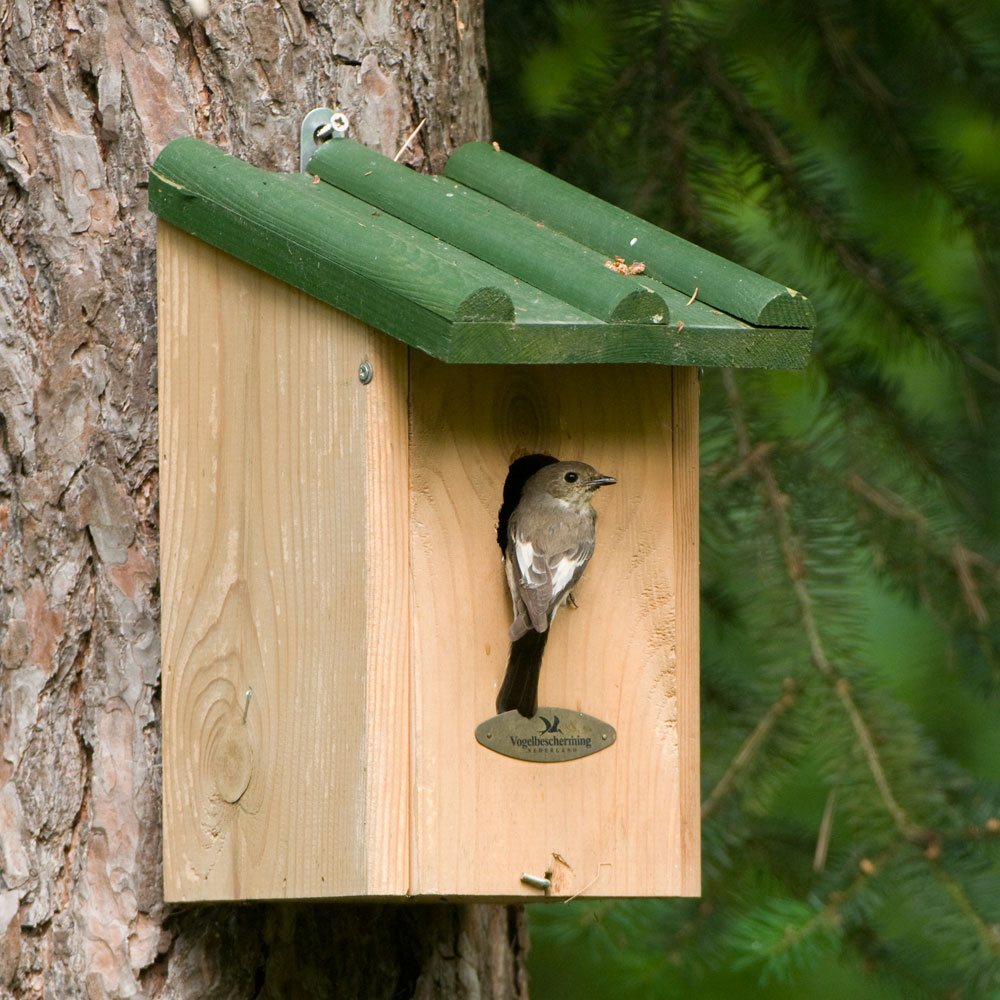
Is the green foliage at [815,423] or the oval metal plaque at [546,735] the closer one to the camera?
the oval metal plaque at [546,735]

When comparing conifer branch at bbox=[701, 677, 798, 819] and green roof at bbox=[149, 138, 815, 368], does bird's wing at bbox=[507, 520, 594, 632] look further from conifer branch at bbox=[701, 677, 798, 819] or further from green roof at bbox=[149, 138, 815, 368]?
conifer branch at bbox=[701, 677, 798, 819]

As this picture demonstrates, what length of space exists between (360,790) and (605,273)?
0.77 meters

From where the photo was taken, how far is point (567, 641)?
226 cm

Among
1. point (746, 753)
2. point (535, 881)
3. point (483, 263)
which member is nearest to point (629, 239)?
point (483, 263)

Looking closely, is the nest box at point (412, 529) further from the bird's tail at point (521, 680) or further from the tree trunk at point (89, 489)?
the tree trunk at point (89, 489)

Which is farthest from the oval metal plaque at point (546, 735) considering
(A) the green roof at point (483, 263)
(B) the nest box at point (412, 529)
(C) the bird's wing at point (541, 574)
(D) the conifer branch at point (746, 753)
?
(D) the conifer branch at point (746, 753)

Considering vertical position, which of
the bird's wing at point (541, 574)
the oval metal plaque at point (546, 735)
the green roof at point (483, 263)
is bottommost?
the oval metal plaque at point (546, 735)

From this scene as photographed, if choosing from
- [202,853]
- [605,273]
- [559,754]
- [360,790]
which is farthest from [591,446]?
[202,853]

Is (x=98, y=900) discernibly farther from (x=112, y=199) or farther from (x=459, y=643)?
(x=112, y=199)

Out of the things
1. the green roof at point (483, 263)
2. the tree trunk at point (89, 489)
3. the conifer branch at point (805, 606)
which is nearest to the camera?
the green roof at point (483, 263)

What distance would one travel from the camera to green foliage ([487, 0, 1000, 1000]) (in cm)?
295

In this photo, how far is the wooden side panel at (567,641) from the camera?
2137mm

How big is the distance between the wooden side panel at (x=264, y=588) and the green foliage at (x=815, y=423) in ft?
3.38

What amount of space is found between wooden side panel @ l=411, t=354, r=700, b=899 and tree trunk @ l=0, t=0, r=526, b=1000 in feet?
1.83
